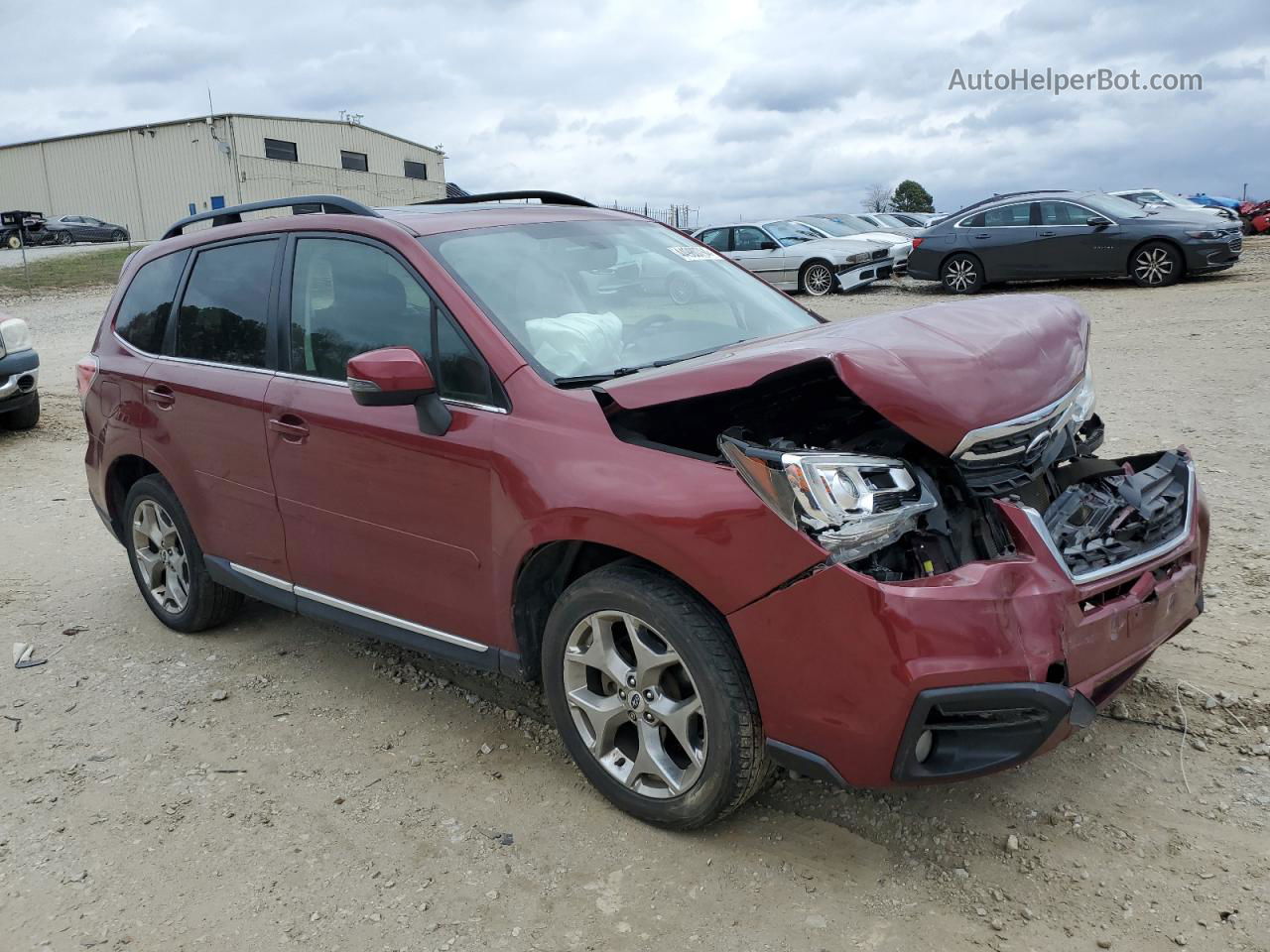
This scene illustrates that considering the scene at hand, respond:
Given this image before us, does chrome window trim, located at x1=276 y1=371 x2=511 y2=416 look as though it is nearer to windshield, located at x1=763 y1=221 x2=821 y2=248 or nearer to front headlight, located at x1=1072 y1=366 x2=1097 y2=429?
front headlight, located at x1=1072 y1=366 x2=1097 y2=429

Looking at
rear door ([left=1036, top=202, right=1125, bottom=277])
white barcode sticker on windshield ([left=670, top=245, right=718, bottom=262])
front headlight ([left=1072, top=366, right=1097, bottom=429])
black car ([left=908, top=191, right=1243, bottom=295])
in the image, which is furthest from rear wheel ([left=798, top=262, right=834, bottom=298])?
front headlight ([left=1072, top=366, right=1097, bottom=429])

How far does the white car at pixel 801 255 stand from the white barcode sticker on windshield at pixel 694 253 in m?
13.5

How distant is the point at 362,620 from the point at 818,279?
1494 centimetres

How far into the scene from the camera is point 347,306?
3.71 metres

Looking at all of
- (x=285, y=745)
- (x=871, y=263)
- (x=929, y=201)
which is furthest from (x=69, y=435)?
(x=929, y=201)

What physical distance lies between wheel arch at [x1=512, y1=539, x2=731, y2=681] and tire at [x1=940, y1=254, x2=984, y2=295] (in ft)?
47.4

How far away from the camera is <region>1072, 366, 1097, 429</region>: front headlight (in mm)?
3141

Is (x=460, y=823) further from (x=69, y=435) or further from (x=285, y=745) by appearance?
(x=69, y=435)

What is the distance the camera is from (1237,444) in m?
6.69

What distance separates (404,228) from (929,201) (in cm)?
6177

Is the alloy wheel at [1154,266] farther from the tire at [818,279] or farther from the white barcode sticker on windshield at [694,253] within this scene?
the white barcode sticker on windshield at [694,253]

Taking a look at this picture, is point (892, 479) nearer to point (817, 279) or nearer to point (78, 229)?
point (817, 279)

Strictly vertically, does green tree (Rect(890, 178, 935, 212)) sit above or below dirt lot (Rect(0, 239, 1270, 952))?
above

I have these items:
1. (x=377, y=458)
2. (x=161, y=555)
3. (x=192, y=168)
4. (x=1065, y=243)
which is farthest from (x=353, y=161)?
(x=377, y=458)
